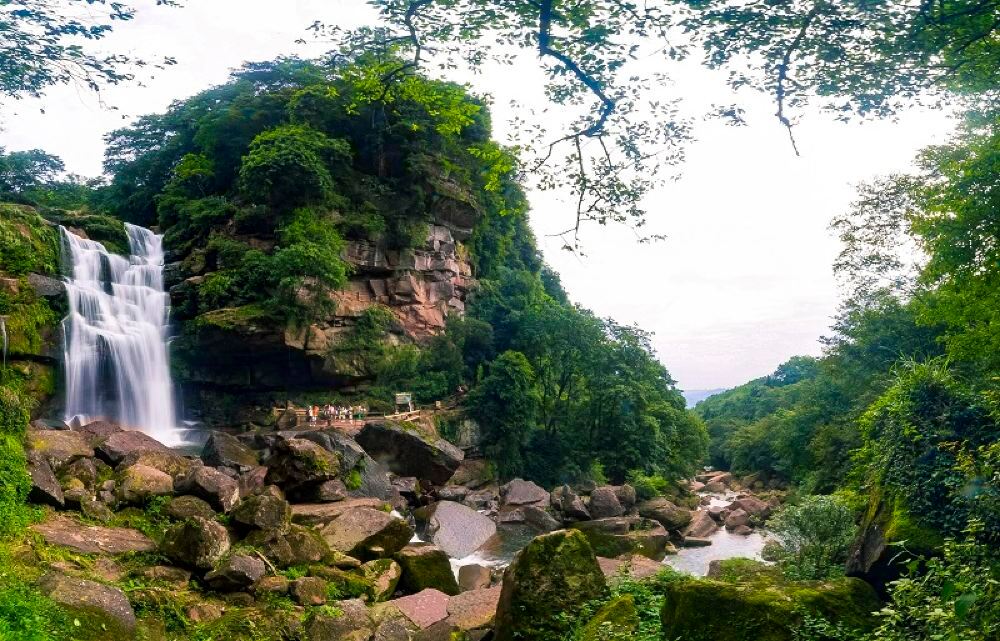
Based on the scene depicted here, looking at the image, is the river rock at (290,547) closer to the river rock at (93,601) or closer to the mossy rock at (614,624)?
the river rock at (93,601)

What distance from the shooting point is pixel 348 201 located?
Result: 32.1 m

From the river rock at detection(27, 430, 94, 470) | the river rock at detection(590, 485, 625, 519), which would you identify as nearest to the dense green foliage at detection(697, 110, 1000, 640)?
the river rock at detection(590, 485, 625, 519)

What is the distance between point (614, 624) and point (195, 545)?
20.4 ft

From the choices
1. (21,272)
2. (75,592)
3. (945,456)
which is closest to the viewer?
(75,592)

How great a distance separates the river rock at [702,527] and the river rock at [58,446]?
19.7m

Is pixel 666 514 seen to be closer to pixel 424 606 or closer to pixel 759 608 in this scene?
pixel 424 606

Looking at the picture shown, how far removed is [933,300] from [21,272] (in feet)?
97.5

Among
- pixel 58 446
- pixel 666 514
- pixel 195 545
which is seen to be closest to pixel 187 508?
pixel 195 545

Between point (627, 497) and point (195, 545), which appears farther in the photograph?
point (627, 497)

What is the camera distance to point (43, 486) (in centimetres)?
996

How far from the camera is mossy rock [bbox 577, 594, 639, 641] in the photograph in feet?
19.1

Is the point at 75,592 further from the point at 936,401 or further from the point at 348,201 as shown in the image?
the point at 348,201

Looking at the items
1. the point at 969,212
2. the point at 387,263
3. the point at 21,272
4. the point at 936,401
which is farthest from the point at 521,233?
the point at 936,401

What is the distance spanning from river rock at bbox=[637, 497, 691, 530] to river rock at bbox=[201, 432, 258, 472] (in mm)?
15178
